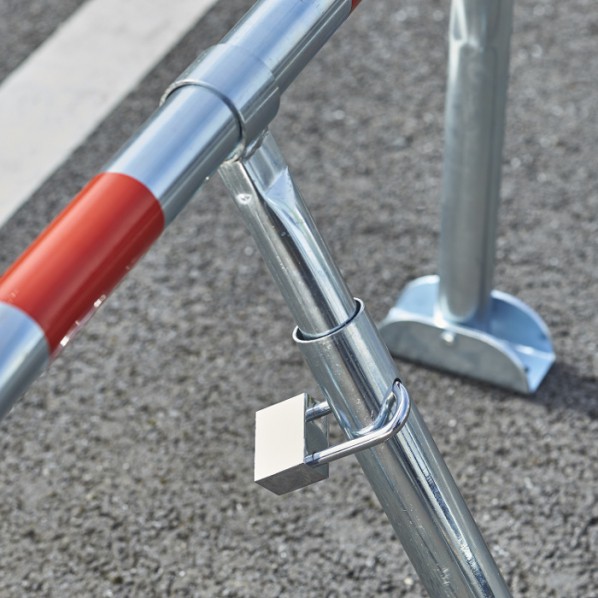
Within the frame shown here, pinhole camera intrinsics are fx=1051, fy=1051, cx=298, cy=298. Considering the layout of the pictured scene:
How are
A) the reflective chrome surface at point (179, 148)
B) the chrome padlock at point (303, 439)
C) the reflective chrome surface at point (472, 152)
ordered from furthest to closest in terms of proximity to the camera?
1. the reflective chrome surface at point (472, 152)
2. the chrome padlock at point (303, 439)
3. the reflective chrome surface at point (179, 148)

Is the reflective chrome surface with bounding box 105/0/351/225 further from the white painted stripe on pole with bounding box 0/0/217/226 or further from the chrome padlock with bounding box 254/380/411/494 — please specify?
the white painted stripe on pole with bounding box 0/0/217/226

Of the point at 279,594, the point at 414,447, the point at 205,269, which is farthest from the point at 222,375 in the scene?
the point at 414,447

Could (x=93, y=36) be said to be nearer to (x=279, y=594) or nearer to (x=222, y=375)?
(x=222, y=375)

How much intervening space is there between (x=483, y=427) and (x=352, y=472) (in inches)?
12.9

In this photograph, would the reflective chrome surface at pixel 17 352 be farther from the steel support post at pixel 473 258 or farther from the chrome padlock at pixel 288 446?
the steel support post at pixel 473 258

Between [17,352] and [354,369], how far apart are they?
0.47 m

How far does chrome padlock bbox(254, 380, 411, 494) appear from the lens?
1173mm

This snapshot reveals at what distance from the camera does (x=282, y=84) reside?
1.08 metres

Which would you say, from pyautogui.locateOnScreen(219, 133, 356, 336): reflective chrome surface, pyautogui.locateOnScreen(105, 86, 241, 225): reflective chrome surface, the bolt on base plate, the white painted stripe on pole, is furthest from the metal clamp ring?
the white painted stripe on pole

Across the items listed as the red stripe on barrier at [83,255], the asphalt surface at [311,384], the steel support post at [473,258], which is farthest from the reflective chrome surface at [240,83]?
the asphalt surface at [311,384]

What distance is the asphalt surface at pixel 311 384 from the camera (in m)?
2.21

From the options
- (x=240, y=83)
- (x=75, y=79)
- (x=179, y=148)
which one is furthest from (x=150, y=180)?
(x=75, y=79)

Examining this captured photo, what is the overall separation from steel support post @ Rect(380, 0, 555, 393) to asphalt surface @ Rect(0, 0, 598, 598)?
0.08 metres

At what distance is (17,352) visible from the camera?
85 cm
